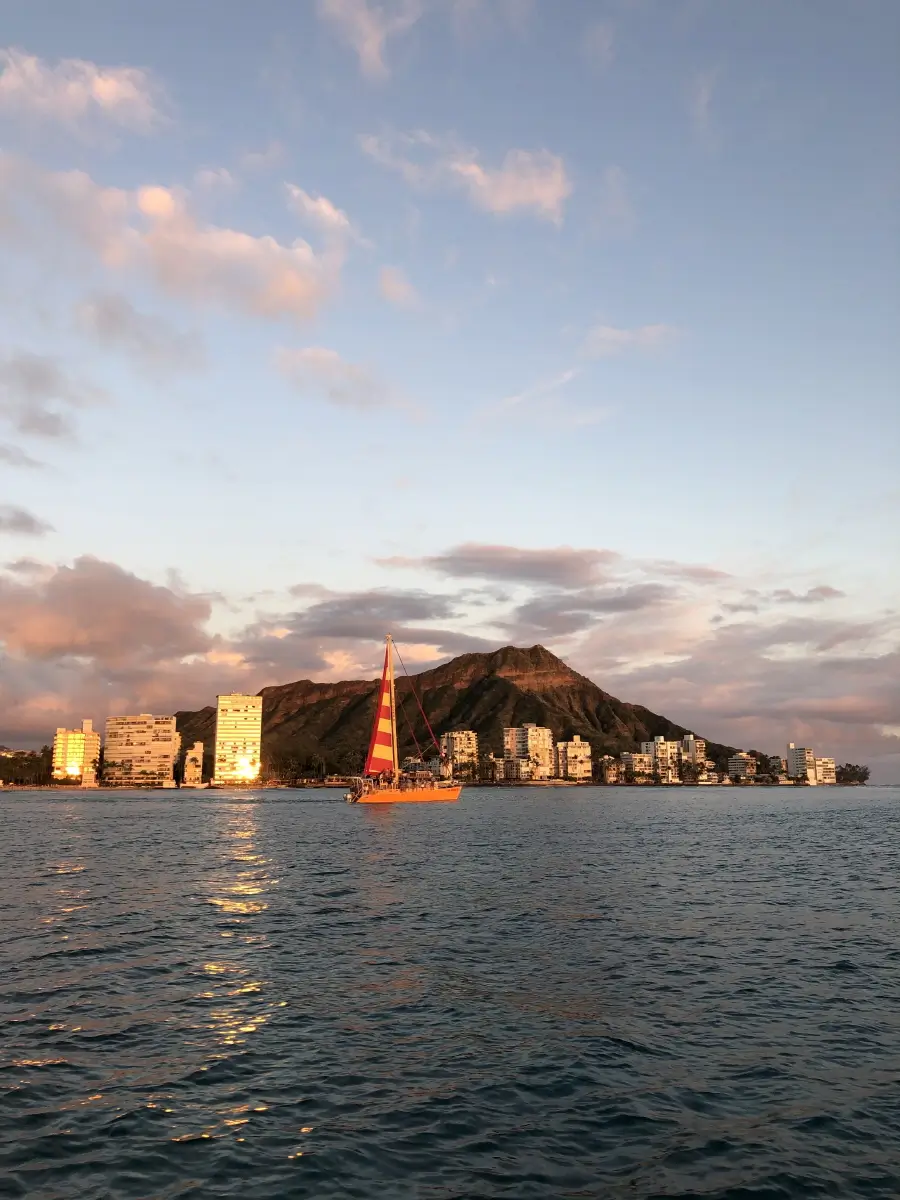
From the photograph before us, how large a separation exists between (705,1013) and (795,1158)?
30.3ft

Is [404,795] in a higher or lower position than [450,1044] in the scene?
lower

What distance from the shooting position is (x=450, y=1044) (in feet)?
72.7

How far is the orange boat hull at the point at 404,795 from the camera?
169m

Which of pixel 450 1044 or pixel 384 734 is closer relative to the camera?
pixel 450 1044

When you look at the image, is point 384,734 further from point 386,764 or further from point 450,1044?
point 450,1044

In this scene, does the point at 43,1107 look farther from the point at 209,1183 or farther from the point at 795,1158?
the point at 795,1158

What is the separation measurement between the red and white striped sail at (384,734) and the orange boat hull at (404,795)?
21.2 ft

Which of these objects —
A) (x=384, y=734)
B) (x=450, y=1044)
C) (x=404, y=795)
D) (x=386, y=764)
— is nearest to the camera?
(x=450, y=1044)

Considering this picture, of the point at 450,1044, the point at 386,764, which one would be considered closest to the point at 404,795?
the point at 386,764

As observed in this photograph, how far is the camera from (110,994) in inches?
1067

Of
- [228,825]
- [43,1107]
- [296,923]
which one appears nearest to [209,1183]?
[43,1107]

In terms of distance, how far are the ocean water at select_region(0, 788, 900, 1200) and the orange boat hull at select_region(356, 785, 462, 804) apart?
119492 mm

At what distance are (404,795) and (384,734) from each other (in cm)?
2565

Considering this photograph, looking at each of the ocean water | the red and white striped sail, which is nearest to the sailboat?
the red and white striped sail
